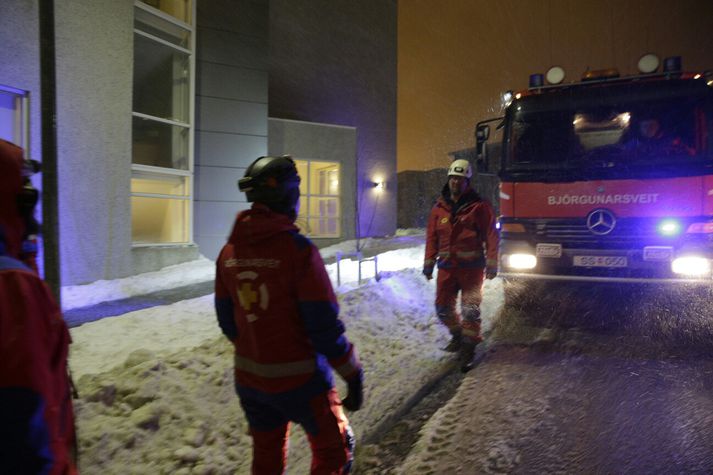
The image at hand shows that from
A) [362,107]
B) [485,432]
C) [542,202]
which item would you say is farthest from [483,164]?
[362,107]

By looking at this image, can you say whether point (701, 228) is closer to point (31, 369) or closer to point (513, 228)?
point (513, 228)

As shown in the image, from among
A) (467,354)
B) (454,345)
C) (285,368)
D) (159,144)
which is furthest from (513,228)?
(159,144)

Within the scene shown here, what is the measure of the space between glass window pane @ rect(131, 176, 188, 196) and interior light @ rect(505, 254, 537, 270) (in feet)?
27.2

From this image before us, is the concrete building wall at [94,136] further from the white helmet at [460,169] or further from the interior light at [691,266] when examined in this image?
the interior light at [691,266]

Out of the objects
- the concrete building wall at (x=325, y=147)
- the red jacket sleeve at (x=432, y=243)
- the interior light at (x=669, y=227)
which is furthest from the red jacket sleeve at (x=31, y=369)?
the concrete building wall at (x=325, y=147)

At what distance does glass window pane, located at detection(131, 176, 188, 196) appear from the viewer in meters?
11.8

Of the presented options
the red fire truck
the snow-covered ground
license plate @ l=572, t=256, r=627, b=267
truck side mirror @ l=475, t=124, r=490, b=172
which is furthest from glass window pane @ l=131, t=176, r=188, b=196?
license plate @ l=572, t=256, r=627, b=267

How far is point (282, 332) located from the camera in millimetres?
2160

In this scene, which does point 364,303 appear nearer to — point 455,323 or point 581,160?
point 455,323

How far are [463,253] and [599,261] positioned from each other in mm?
2484

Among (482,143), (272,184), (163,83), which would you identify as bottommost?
(272,184)

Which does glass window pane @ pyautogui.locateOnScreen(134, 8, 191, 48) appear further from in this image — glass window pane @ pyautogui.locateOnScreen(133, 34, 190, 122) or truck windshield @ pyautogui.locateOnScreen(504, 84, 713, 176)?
truck windshield @ pyautogui.locateOnScreen(504, 84, 713, 176)

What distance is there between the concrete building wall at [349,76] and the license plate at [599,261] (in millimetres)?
13176

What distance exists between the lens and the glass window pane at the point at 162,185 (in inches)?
464
